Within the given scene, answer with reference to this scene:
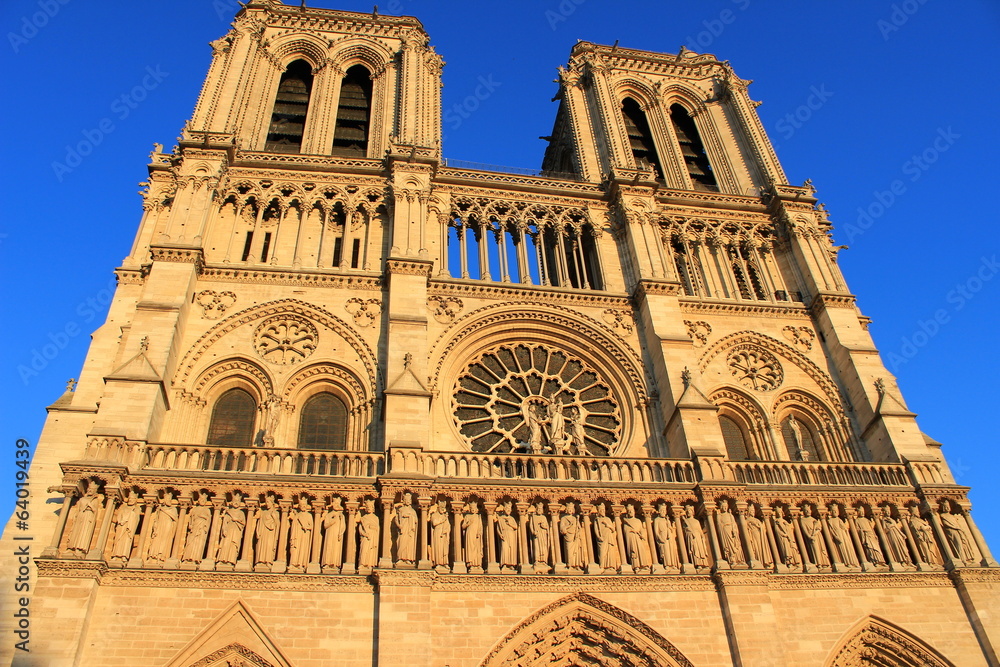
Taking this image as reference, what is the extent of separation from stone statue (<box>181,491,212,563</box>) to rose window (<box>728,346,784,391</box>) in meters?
10.9

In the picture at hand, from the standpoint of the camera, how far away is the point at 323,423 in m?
15.4

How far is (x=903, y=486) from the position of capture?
1470cm

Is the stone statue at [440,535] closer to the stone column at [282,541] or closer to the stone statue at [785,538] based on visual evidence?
the stone column at [282,541]

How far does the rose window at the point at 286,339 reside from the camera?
51.9 ft

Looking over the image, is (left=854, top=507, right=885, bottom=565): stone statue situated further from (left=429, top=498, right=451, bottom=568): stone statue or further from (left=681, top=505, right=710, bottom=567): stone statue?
(left=429, top=498, right=451, bottom=568): stone statue

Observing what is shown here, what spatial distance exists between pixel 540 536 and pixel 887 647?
5.80m

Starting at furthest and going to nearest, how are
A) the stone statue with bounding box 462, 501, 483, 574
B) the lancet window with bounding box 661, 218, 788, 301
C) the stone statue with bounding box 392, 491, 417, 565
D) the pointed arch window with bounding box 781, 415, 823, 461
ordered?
the lancet window with bounding box 661, 218, 788, 301 → the pointed arch window with bounding box 781, 415, 823, 461 → the stone statue with bounding box 462, 501, 483, 574 → the stone statue with bounding box 392, 491, 417, 565

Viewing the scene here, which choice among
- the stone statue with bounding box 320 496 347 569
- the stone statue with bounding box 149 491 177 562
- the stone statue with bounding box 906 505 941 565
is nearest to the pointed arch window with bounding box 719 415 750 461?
the stone statue with bounding box 906 505 941 565

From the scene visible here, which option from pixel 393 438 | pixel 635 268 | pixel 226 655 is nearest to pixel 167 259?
pixel 393 438

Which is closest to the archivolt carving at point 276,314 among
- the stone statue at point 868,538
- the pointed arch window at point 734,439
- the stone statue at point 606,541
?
the stone statue at point 606,541

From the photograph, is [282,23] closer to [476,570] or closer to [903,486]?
[476,570]

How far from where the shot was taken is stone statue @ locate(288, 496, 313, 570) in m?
12.2

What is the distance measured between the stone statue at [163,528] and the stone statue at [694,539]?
8.11 m

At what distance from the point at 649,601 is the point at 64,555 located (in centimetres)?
860
